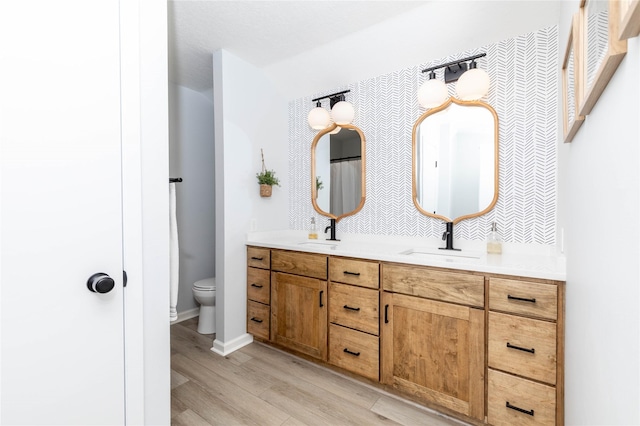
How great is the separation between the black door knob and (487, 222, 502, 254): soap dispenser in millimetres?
2067

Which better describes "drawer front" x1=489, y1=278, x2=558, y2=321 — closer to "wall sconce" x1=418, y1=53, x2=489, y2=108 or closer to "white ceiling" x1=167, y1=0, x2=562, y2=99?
"wall sconce" x1=418, y1=53, x2=489, y2=108

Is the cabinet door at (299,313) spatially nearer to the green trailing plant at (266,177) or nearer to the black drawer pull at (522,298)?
the green trailing plant at (266,177)

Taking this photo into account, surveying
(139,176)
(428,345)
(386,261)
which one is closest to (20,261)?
(139,176)

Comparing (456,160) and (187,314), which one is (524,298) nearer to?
(456,160)

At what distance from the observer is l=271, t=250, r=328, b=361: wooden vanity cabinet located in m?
2.11

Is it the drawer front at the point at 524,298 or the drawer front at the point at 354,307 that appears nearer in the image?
the drawer front at the point at 524,298

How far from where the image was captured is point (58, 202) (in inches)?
35.1

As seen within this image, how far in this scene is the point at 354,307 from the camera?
195 centimetres

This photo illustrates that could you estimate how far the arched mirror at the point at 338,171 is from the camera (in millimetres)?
2571

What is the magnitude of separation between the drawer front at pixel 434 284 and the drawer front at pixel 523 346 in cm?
13

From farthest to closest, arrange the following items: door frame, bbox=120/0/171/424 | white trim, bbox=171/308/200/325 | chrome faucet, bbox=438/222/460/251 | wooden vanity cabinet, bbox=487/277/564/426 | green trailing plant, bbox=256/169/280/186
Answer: white trim, bbox=171/308/200/325 → green trailing plant, bbox=256/169/280/186 → chrome faucet, bbox=438/222/460/251 → wooden vanity cabinet, bbox=487/277/564/426 → door frame, bbox=120/0/171/424

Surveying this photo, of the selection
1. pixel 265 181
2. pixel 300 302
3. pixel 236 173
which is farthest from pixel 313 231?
pixel 236 173

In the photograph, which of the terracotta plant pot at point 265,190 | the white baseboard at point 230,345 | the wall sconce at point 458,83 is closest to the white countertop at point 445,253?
the terracotta plant pot at point 265,190

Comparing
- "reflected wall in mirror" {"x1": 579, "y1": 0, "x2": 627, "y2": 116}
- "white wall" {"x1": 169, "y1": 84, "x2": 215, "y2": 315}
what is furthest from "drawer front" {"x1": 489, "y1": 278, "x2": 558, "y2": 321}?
"white wall" {"x1": 169, "y1": 84, "x2": 215, "y2": 315}
